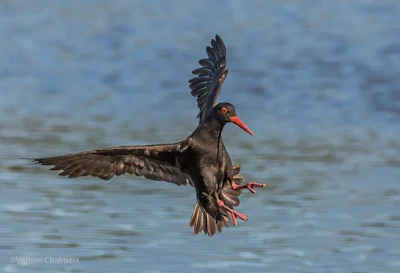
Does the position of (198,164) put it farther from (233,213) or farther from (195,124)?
(195,124)

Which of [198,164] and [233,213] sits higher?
[198,164]

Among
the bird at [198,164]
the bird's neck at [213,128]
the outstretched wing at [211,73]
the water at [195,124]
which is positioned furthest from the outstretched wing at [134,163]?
the water at [195,124]

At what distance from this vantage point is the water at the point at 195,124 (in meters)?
12.5

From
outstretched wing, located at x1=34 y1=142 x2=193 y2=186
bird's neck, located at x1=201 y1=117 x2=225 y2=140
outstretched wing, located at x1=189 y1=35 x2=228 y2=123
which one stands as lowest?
outstretched wing, located at x1=34 y1=142 x2=193 y2=186

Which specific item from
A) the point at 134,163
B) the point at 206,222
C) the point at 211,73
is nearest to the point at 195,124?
the point at 211,73

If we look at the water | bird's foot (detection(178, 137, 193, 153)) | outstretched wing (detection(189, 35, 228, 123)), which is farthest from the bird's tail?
outstretched wing (detection(189, 35, 228, 123))

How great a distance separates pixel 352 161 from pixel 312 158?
1.87ft

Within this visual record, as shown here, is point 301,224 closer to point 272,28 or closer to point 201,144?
point 201,144

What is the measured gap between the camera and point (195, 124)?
62.4ft

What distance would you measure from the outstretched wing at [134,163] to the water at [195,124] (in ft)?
4.21

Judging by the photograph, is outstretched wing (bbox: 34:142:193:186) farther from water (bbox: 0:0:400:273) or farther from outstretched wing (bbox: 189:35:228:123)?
water (bbox: 0:0:400:273)

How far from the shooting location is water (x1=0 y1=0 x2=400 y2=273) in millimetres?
12531

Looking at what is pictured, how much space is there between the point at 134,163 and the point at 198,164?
0.79 meters

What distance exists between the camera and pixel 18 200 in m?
14.1
